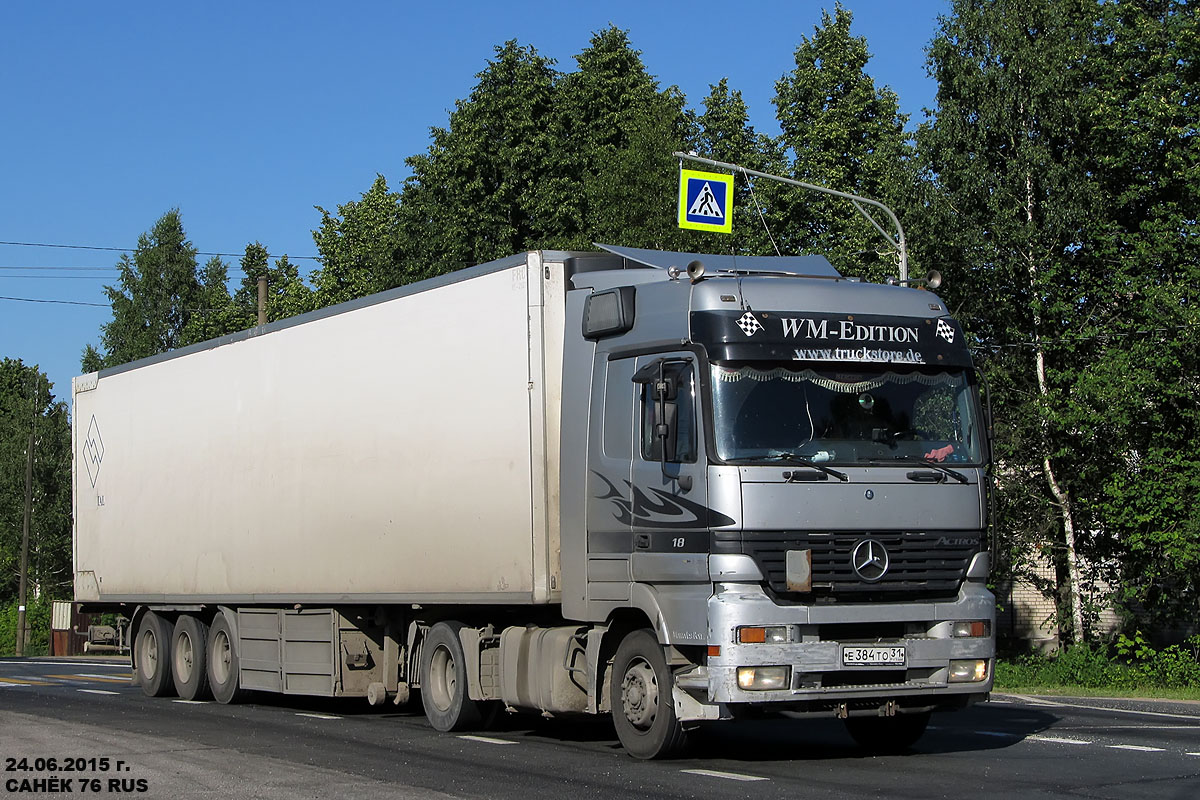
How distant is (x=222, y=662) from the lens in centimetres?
1880

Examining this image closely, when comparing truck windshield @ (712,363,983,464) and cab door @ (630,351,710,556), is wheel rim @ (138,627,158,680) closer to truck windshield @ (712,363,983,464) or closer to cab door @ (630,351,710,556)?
cab door @ (630,351,710,556)

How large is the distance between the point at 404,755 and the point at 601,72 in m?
39.3

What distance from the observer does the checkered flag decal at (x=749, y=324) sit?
1141 cm

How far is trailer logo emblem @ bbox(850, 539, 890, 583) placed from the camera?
11133mm

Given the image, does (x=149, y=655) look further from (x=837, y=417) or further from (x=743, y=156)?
(x=743, y=156)

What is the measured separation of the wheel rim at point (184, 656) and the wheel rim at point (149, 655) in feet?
1.86

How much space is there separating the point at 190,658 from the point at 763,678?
10.6 meters

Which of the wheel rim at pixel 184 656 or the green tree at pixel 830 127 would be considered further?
the green tree at pixel 830 127

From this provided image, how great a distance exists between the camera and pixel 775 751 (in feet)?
41.7

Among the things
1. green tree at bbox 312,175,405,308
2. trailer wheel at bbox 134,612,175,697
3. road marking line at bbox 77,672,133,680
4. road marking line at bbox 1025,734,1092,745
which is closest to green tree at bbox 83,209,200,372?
green tree at bbox 312,175,405,308

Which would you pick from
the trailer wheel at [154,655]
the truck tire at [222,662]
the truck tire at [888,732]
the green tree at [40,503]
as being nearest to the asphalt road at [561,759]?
the truck tire at [888,732]

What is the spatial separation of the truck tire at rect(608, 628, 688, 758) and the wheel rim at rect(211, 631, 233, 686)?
7744 millimetres

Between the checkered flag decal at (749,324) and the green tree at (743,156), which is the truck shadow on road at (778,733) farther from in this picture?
the green tree at (743,156)

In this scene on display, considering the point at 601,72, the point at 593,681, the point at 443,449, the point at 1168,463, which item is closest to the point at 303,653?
the point at 443,449
